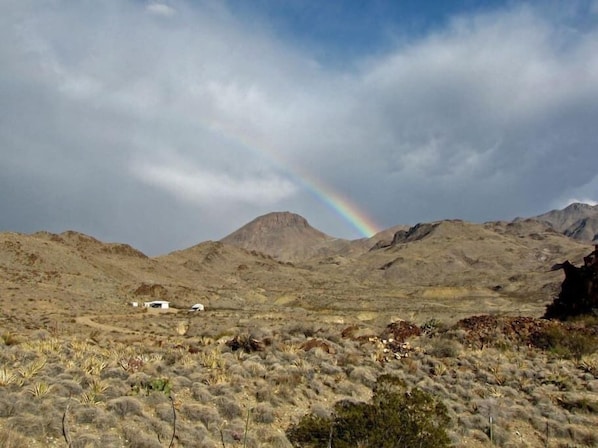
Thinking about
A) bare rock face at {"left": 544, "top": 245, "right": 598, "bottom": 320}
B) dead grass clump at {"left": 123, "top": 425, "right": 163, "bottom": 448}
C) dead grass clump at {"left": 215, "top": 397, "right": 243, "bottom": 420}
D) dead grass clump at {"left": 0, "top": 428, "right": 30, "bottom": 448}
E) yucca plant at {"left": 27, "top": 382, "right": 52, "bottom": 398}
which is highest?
bare rock face at {"left": 544, "top": 245, "right": 598, "bottom": 320}

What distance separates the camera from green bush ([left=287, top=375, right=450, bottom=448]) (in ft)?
31.7

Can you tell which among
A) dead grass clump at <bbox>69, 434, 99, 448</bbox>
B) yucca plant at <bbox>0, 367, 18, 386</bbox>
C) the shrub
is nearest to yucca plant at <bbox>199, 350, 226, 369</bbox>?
yucca plant at <bbox>0, 367, 18, 386</bbox>

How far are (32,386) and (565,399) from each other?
13.6 metres

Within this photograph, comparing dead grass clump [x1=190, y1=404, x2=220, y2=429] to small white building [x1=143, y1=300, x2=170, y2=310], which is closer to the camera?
dead grass clump [x1=190, y1=404, x2=220, y2=429]

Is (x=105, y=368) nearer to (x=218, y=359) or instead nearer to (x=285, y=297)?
(x=218, y=359)

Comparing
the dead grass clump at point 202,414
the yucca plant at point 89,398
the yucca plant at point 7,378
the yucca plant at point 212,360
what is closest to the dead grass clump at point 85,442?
the yucca plant at point 89,398

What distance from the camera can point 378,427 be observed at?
32.6 ft

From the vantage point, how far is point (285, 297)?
320ft

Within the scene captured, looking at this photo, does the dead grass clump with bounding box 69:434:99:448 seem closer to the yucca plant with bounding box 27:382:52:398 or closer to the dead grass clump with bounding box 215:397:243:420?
the yucca plant with bounding box 27:382:52:398

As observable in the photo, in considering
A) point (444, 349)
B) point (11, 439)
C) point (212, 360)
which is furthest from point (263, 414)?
point (444, 349)

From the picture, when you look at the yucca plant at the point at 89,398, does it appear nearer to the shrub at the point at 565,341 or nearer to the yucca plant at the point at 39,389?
the yucca plant at the point at 39,389

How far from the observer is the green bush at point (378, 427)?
966 centimetres

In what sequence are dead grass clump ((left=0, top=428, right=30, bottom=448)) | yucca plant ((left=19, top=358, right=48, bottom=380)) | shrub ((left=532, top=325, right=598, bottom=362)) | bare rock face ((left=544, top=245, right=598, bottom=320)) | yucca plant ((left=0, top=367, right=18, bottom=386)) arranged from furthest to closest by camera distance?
bare rock face ((left=544, top=245, right=598, bottom=320))
shrub ((left=532, top=325, right=598, bottom=362))
yucca plant ((left=19, top=358, right=48, bottom=380))
yucca plant ((left=0, top=367, right=18, bottom=386))
dead grass clump ((left=0, top=428, right=30, bottom=448))

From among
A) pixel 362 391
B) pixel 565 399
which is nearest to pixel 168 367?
pixel 362 391
